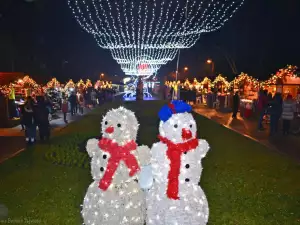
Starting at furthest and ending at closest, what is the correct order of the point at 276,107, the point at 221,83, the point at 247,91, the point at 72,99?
the point at 221,83 < the point at 247,91 < the point at 72,99 < the point at 276,107

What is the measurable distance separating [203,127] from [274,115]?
11.0ft

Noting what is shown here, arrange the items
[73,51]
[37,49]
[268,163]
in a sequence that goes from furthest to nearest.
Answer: [73,51], [37,49], [268,163]

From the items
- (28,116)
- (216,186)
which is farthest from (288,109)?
(28,116)

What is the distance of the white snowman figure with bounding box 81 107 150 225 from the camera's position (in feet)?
15.0

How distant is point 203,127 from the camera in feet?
53.9

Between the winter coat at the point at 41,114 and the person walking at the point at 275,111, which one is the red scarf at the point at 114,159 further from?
the person walking at the point at 275,111

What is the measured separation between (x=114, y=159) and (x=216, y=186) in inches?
143

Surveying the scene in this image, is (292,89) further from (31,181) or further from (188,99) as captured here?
(31,181)

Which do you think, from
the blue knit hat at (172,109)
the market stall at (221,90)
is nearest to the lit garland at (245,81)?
the market stall at (221,90)

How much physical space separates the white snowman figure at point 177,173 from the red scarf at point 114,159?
0.29 metres

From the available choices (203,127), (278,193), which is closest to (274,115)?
(203,127)

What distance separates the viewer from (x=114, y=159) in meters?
4.57

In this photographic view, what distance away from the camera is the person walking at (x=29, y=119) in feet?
38.8

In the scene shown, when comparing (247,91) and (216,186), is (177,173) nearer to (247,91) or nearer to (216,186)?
(216,186)
